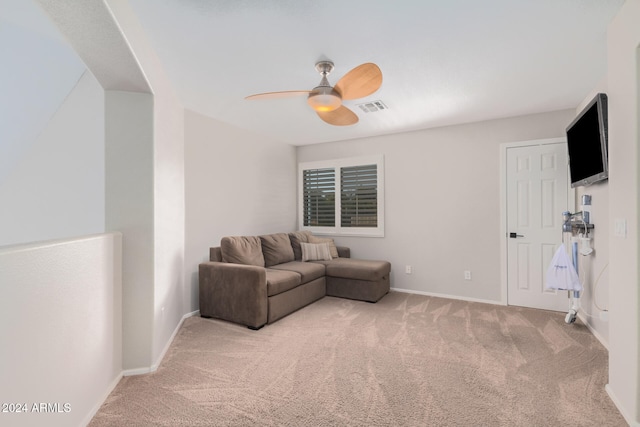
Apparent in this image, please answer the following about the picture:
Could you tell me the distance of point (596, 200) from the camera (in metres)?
2.95

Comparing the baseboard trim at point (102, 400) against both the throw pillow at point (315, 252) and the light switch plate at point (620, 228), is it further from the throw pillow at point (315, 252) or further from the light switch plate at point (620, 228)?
the light switch plate at point (620, 228)

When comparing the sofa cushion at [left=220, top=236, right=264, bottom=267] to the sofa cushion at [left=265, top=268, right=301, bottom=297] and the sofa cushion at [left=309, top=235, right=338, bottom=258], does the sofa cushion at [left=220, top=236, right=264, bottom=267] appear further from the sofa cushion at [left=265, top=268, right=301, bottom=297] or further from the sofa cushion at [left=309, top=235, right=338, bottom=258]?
the sofa cushion at [left=309, top=235, right=338, bottom=258]

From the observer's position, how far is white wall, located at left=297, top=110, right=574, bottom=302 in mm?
3984

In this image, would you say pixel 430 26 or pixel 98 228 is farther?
pixel 98 228

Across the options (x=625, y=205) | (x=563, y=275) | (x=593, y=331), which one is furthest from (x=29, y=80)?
(x=593, y=331)

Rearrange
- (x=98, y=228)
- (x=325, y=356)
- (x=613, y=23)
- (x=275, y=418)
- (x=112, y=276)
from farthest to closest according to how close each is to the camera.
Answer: (x=98, y=228) → (x=325, y=356) → (x=112, y=276) → (x=613, y=23) → (x=275, y=418)

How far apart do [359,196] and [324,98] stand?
8.84 feet

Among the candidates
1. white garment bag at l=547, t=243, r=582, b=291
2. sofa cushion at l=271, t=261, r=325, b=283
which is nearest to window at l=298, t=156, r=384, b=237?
sofa cushion at l=271, t=261, r=325, b=283

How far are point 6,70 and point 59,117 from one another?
1.68ft

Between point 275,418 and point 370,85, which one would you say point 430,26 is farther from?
point 275,418

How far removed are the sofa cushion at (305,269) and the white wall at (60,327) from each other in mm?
2066

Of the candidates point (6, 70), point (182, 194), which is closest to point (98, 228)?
point (182, 194)

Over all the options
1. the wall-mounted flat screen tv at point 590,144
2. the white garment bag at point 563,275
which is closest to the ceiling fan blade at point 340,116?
the wall-mounted flat screen tv at point 590,144

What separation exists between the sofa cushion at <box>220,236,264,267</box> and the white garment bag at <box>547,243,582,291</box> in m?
3.32
